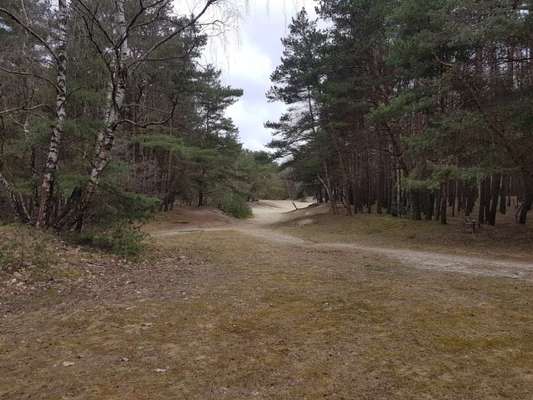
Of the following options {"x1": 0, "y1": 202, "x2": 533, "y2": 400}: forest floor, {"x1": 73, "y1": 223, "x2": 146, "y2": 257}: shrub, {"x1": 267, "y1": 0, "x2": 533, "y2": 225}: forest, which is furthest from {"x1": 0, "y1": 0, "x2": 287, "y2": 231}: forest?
{"x1": 267, "y1": 0, "x2": 533, "y2": 225}: forest

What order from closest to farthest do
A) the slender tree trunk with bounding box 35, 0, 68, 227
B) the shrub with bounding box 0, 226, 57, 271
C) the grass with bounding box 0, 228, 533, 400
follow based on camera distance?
the grass with bounding box 0, 228, 533, 400 → the shrub with bounding box 0, 226, 57, 271 → the slender tree trunk with bounding box 35, 0, 68, 227

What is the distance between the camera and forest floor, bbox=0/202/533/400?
253 cm

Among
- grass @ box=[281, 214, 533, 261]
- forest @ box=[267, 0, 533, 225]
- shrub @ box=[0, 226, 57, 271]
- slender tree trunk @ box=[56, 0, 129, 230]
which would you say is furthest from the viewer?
grass @ box=[281, 214, 533, 261]

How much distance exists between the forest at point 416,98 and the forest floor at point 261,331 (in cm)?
414

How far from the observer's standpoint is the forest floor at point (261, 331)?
2.53 meters

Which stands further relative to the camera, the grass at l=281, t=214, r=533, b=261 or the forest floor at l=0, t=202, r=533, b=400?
the grass at l=281, t=214, r=533, b=261

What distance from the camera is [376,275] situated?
626 centimetres

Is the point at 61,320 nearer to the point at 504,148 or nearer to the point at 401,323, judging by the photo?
the point at 401,323

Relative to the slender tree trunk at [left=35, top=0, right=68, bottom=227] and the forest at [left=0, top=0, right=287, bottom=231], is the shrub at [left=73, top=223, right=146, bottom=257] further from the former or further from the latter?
the slender tree trunk at [left=35, top=0, right=68, bottom=227]

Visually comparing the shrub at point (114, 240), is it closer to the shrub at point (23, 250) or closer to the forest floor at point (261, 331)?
the forest floor at point (261, 331)

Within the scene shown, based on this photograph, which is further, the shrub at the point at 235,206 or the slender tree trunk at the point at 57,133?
the shrub at the point at 235,206

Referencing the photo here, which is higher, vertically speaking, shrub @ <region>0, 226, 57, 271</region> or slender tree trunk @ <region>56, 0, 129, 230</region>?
slender tree trunk @ <region>56, 0, 129, 230</region>

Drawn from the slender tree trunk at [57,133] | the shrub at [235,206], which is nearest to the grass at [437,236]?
the slender tree trunk at [57,133]

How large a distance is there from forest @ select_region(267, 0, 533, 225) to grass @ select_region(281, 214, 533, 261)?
120cm
